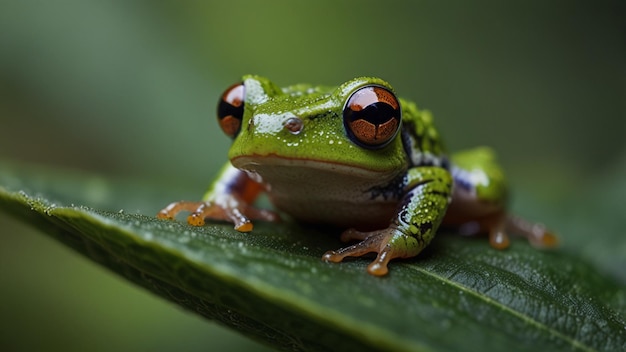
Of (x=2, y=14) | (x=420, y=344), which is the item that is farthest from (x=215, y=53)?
(x=420, y=344)

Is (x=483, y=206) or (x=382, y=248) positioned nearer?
(x=382, y=248)

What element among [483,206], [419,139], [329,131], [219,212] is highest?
[483,206]

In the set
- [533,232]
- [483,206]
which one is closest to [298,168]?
[483,206]

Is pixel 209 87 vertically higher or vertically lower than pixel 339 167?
higher

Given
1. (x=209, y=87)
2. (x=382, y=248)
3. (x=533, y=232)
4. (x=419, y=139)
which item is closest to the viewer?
(x=382, y=248)

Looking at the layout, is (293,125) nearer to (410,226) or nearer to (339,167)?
(339,167)

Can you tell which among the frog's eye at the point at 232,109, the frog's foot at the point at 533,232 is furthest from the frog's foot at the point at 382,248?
the frog's foot at the point at 533,232
